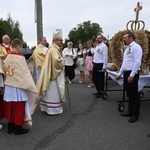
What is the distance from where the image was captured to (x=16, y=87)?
198 inches

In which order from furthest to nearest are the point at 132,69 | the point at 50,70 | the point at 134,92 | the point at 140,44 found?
the point at 140,44
the point at 50,70
the point at 134,92
the point at 132,69

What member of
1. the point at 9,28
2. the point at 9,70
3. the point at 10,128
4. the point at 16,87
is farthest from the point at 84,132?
the point at 9,28

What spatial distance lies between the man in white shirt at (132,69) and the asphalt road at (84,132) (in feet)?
1.06

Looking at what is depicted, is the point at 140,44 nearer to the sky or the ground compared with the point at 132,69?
nearer to the sky

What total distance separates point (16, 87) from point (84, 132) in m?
1.45

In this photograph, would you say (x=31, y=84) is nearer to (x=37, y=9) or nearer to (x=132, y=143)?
(x=132, y=143)

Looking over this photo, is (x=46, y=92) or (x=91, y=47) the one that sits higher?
(x=91, y=47)

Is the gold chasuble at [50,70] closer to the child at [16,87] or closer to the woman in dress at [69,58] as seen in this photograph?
the child at [16,87]

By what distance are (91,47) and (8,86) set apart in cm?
604

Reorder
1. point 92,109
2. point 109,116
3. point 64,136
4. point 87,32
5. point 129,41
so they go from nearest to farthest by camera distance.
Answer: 1. point 64,136
2. point 129,41
3. point 109,116
4. point 92,109
5. point 87,32

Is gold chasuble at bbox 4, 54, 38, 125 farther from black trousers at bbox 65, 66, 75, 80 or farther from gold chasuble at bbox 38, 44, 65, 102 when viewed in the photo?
black trousers at bbox 65, 66, 75, 80

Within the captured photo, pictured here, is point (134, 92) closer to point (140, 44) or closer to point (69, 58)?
point (140, 44)

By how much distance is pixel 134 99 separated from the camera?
5.84 m

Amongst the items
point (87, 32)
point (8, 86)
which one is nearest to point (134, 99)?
point (8, 86)
